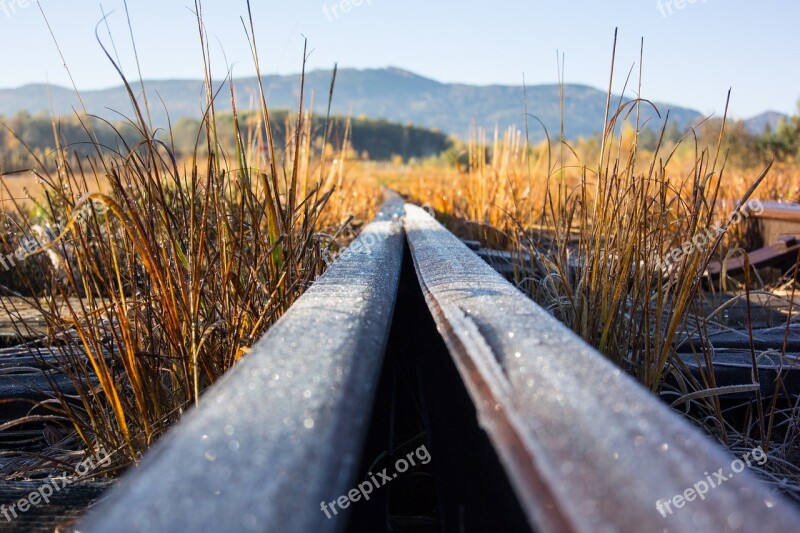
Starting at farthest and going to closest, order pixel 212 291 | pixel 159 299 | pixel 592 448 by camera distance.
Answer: pixel 212 291 < pixel 159 299 < pixel 592 448

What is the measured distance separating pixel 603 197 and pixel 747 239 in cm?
372

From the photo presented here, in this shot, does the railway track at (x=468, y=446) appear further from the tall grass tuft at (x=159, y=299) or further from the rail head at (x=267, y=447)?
the tall grass tuft at (x=159, y=299)

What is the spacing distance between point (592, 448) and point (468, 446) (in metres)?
0.59

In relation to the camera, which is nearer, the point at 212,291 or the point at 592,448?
the point at 592,448

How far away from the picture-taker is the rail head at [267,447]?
49cm

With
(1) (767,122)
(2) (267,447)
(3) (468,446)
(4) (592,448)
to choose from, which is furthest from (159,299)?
(1) (767,122)

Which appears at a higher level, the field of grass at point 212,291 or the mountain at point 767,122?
the mountain at point 767,122

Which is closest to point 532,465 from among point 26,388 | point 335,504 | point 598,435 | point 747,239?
point 598,435

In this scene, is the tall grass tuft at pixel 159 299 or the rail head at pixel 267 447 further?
the tall grass tuft at pixel 159 299

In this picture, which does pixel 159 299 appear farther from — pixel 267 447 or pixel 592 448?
pixel 592 448

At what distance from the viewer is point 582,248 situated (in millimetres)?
1994

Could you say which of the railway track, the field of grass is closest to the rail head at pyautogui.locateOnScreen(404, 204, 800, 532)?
the railway track

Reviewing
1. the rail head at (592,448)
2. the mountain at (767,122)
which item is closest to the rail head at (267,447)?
the rail head at (592,448)

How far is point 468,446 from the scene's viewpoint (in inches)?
44.4
